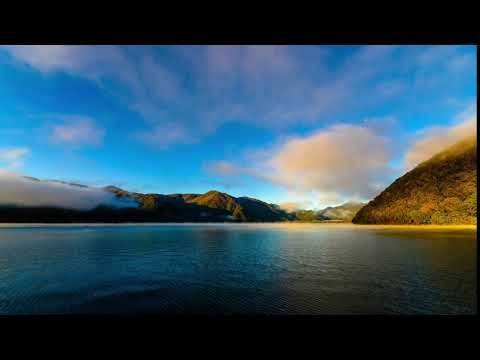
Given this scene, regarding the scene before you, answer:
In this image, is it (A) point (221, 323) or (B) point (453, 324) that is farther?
(A) point (221, 323)

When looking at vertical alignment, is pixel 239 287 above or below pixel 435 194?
below

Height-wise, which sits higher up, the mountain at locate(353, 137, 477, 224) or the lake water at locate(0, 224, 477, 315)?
the mountain at locate(353, 137, 477, 224)

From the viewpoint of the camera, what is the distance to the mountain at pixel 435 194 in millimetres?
111394

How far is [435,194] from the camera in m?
125

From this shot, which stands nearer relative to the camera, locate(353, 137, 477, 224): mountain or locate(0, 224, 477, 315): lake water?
locate(0, 224, 477, 315): lake water

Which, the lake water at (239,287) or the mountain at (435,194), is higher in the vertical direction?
the mountain at (435,194)

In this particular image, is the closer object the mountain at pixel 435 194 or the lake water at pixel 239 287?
the lake water at pixel 239 287

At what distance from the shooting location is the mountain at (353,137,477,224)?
111 meters
